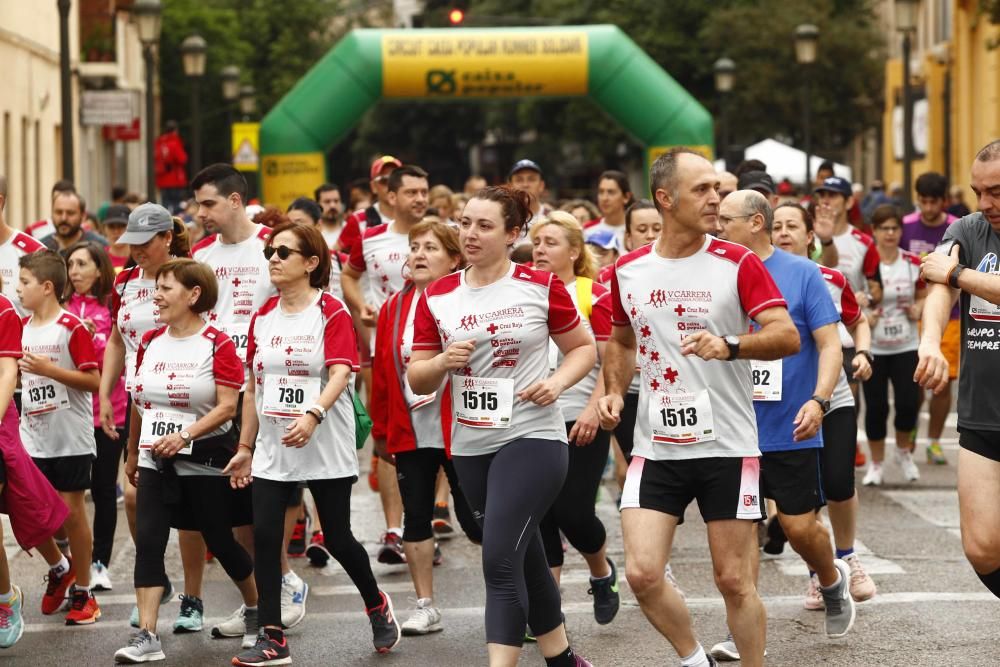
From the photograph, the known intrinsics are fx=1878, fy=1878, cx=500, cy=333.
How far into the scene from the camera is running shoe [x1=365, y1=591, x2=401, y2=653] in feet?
26.0

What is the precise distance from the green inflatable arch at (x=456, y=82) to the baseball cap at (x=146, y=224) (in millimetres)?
18403

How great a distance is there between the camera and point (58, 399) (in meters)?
9.03

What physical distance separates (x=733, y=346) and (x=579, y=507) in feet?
6.86

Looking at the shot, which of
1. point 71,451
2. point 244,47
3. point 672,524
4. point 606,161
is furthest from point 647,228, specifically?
point 606,161

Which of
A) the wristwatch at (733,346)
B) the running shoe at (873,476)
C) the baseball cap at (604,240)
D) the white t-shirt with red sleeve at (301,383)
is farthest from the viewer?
the running shoe at (873,476)

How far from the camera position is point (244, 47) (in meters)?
57.7

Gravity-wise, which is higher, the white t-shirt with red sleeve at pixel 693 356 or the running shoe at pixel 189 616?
the white t-shirt with red sleeve at pixel 693 356

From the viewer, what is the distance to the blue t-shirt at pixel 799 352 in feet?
25.3

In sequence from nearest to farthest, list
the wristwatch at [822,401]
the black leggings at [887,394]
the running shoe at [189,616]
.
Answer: the wristwatch at [822,401] → the running shoe at [189,616] → the black leggings at [887,394]

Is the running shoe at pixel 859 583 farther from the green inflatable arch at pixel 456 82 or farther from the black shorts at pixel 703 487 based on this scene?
the green inflatable arch at pixel 456 82

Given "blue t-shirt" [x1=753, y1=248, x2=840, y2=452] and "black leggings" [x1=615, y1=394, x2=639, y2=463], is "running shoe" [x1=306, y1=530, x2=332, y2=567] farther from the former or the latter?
"blue t-shirt" [x1=753, y1=248, x2=840, y2=452]

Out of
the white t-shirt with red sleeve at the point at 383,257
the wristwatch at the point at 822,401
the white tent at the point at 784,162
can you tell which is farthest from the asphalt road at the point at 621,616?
the white tent at the point at 784,162

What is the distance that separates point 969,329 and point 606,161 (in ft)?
197

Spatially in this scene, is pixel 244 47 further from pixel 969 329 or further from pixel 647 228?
pixel 969 329
